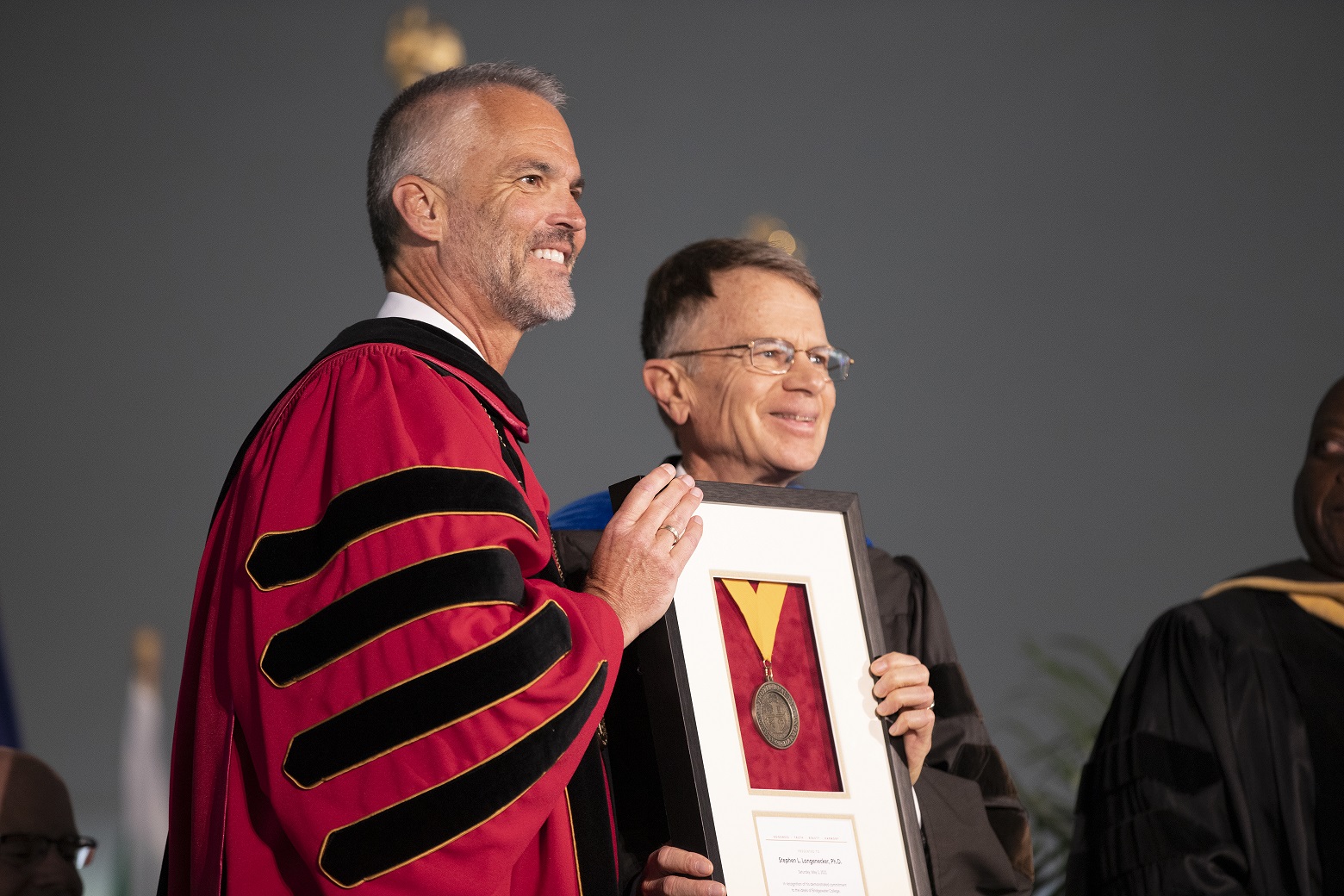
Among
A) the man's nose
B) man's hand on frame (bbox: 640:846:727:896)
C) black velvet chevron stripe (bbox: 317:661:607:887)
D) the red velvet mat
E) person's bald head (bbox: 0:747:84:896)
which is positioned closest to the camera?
black velvet chevron stripe (bbox: 317:661:607:887)

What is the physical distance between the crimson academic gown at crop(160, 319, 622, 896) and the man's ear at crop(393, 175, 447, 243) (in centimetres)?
40

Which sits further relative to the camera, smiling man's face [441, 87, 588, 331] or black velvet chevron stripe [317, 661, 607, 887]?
smiling man's face [441, 87, 588, 331]

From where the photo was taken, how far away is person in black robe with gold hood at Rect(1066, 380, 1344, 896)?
10.7 feet

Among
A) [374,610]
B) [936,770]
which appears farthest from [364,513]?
[936,770]

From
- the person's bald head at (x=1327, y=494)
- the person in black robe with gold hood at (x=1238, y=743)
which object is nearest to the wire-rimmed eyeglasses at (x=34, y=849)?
the person in black robe with gold hood at (x=1238, y=743)

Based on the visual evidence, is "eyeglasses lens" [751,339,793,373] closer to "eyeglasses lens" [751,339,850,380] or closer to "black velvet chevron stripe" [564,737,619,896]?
"eyeglasses lens" [751,339,850,380]

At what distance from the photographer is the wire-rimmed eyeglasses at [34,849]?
297 cm

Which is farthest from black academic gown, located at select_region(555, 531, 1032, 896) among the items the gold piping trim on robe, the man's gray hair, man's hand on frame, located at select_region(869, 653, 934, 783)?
the man's gray hair

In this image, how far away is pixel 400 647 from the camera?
1.87 m

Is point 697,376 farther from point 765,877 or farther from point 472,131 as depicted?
point 765,877

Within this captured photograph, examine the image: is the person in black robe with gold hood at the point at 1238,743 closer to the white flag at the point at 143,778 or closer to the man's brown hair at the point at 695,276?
the man's brown hair at the point at 695,276

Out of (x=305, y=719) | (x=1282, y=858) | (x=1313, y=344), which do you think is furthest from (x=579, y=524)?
(x=1313, y=344)

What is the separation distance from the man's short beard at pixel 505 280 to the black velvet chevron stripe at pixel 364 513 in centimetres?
54

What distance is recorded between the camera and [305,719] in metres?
1.87
